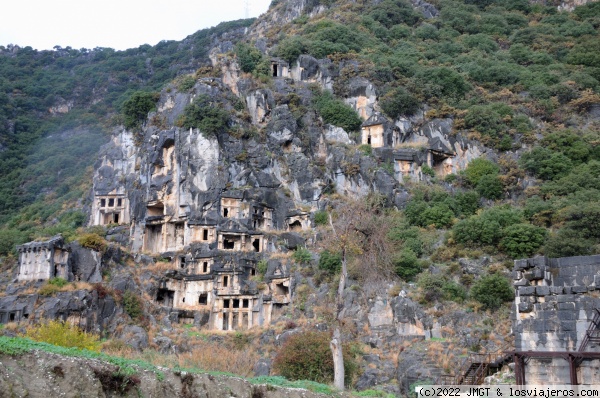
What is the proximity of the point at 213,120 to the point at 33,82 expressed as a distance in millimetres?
71264

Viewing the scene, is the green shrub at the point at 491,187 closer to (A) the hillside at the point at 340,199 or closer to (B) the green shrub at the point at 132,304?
(A) the hillside at the point at 340,199

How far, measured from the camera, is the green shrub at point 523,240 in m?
43.4

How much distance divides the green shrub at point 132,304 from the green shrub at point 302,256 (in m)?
11.8

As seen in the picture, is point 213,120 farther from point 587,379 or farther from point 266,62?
point 587,379

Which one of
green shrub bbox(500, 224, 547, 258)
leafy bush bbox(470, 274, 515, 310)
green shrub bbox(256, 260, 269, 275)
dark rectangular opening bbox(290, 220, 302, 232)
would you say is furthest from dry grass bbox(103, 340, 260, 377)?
green shrub bbox(500, 224, 547, 258)

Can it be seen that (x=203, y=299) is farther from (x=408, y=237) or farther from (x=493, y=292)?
(x=493, y=292)

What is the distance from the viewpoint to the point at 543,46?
8106cm

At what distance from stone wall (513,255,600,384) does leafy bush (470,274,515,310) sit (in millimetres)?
13605

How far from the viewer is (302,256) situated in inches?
2035

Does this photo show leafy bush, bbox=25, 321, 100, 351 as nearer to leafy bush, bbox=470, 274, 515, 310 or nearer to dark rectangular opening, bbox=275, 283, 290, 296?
dark rectangular opening, bbox=275, 283, 290, 296

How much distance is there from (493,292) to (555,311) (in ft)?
51.9

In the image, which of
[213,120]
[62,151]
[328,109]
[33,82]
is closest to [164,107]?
[213,120]

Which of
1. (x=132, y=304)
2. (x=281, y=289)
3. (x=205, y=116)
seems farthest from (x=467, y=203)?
(x=132, y=304)

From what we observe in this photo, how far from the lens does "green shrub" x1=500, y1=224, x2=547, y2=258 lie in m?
43.4
